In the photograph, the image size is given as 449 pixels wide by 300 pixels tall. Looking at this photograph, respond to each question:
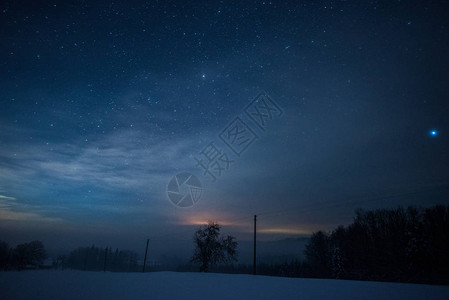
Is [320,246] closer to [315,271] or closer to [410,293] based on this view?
[315,271]

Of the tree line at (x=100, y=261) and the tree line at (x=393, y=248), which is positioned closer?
the tree line at (x=393, y=248)

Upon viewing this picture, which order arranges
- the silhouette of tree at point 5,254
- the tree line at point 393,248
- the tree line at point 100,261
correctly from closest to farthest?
the tree line at point 393,248
the silhouette of tree at point 5,254
the tree line at point 100,261

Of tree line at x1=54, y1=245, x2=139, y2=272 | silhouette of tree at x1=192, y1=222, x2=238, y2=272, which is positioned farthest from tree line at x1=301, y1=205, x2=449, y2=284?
tree line at x1=54, y1=245, x2=139, y2=272

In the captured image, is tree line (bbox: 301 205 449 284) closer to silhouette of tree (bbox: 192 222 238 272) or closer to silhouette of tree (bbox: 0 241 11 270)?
silhouette of tree (bbox: 192 222 238 272)

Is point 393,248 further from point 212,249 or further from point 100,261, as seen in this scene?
point 100,261

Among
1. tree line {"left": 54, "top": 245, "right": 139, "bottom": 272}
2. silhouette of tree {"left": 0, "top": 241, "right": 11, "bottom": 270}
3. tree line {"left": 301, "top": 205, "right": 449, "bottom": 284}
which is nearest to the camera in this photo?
tree line {"left": 301, "top": 205, "right": 449, "bottom": 284}

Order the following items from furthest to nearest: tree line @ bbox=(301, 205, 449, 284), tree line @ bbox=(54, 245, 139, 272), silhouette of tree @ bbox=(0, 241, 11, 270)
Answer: tree line @ bbox=(54, 245, 139, 272), silhouette of tree @ bbox=(0, 241, 11, 270), tree line @ bbox=(301, 205, 449, 284)

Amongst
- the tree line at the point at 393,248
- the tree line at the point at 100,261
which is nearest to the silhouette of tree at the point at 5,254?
the tree line at the point at 100,261

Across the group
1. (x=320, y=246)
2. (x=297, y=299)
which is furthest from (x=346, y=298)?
(x=320, y=246)

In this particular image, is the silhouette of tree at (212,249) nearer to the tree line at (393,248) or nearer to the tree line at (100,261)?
the tree line at (393,248)

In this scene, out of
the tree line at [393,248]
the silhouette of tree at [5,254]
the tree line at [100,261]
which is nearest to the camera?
the tree line at [393,248]

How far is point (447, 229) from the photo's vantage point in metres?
32.1

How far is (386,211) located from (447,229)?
1004cm

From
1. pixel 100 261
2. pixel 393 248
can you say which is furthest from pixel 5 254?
pixel 393 248
